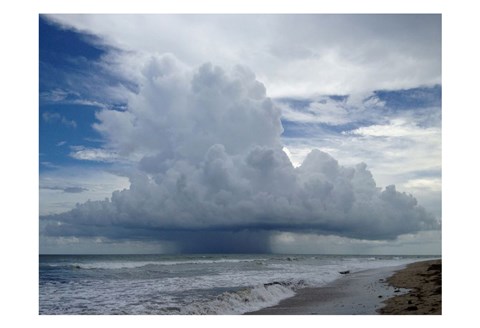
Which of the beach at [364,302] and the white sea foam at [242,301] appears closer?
the beach at [364,302]

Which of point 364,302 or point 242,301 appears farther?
point 242,301

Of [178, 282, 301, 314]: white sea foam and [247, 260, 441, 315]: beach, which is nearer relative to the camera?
[247, 260, 441, 315]: beach
